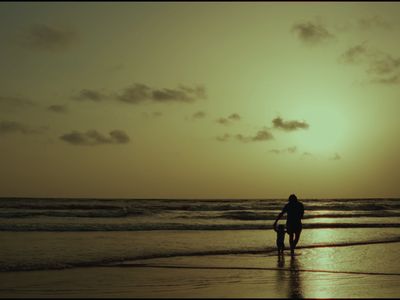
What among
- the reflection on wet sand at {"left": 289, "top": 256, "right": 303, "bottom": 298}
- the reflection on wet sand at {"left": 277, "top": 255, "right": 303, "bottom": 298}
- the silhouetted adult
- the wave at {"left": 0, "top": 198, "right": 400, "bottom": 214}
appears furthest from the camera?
the wave at {"left": 0, "top": 198, "right": 400, "bottom": 214}

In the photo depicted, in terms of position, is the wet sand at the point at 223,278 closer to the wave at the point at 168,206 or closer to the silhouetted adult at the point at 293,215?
the silhouetted adult at the point at 293,215

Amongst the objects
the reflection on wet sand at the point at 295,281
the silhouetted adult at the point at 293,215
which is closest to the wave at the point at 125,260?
the silhouetted adult at the point at 293,215

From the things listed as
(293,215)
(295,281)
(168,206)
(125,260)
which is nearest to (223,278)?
(295,281)

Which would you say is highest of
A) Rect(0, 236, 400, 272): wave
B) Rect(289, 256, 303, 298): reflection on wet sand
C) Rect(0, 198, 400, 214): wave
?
Rect(0, 198, 400, 214): wave

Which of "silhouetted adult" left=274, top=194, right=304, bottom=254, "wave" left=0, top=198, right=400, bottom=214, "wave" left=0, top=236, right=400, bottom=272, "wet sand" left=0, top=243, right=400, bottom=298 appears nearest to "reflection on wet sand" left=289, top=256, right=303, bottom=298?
"wet sand" left=0, top=243, right=400, bottom=298

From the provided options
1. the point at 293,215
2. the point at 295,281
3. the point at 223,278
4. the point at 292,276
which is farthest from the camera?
the point at 293,215

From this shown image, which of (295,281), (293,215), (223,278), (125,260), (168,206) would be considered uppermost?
(168,206)

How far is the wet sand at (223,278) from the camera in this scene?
9.44 metres

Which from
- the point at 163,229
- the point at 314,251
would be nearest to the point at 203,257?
the point at 314,251

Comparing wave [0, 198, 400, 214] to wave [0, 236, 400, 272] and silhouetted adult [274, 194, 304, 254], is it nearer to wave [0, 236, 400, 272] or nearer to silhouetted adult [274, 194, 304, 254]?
wave [0, 236, 400, 272]

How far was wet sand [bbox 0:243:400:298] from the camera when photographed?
944 cm

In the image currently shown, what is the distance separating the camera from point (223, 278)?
1116 centimetres

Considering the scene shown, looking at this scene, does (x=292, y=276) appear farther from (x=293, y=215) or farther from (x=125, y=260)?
(x=125, y=260)

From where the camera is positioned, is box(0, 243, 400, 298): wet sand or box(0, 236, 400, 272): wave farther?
box(0, 236, 400, 272): wave
